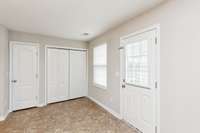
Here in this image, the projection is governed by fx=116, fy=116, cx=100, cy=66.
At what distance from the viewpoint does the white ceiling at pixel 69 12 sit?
6.64ft

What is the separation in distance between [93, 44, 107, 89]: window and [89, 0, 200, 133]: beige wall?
6.39ft

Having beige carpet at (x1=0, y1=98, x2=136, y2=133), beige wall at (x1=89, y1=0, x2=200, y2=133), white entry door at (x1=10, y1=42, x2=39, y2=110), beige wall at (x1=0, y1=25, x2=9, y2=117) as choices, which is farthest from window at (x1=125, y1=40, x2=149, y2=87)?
beige wall at (x1=0, y1=25, x2=9, y2=117)

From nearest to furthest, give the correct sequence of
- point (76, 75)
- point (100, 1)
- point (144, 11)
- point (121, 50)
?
1. point (100, 1)
2. point (144, 11)
3. point (121, 50)
4. point (76, 75)

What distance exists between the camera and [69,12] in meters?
2.37

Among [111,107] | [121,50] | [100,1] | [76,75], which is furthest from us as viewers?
[76,75]

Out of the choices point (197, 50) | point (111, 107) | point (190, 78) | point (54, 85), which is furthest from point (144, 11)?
point (54, 85)

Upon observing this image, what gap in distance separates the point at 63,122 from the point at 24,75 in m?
2.11

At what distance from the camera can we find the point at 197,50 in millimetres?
1559

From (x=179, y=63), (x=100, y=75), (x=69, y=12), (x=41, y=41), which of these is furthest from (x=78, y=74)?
(x=179, y=63)

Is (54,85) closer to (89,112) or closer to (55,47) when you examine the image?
(55,47)

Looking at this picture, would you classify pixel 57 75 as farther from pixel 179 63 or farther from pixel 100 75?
pixel 179 63

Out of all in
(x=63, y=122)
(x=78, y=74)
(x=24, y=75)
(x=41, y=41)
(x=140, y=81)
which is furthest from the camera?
(x=78, y=74)

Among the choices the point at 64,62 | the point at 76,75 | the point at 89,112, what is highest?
the point at 64,62

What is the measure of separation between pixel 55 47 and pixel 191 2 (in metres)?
4.11
